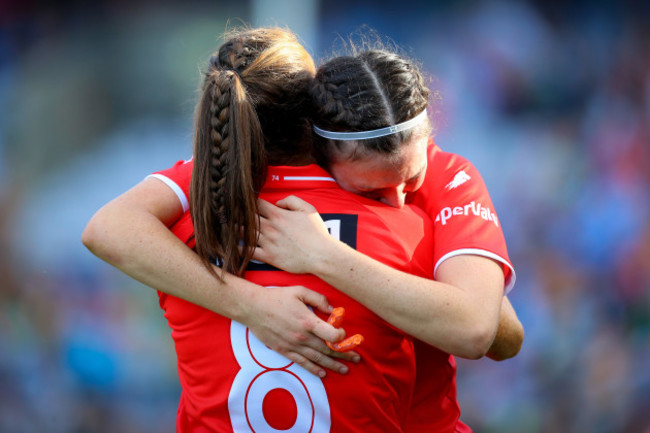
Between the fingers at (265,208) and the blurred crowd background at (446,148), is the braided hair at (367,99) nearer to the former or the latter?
the fingers at (265,208)

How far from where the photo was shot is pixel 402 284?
1.57 meters

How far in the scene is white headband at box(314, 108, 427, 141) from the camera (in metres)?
1.70

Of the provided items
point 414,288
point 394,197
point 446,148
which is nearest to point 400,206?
point 394,197

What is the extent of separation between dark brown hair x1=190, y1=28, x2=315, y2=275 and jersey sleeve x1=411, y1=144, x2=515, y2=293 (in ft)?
1.35

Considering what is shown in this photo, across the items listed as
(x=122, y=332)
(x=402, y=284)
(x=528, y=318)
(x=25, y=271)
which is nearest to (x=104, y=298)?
(x=122, y=332)

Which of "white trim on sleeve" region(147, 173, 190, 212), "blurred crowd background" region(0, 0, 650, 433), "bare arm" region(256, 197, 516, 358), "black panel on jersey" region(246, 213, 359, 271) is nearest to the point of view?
"bare arm" region(256, 197, 516, 358)

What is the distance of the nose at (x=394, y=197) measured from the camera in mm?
1758

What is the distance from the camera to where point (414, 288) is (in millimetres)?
1561

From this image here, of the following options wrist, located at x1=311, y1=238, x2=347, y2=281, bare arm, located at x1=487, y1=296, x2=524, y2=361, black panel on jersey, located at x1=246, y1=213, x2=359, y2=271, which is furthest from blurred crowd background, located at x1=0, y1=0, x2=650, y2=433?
wrist, located at x1=311, y1=238, x2=347, y2=281

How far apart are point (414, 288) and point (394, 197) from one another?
310 mm

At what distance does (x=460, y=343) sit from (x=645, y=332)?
3248mm

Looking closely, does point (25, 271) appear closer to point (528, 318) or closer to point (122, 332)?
point (122, 332)

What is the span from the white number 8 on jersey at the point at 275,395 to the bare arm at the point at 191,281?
0.04 meters

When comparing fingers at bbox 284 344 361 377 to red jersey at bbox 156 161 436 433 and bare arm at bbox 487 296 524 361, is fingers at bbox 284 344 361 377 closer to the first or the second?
red jersey at bbox 156 161 436 433
